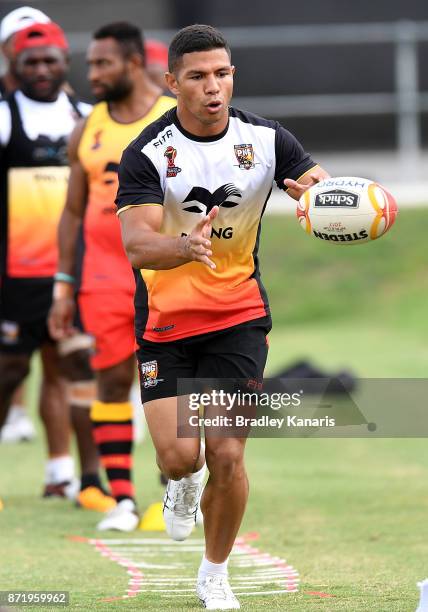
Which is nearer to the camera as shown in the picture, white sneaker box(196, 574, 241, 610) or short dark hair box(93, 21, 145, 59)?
white sneaker box(196, 574, 241, 610)

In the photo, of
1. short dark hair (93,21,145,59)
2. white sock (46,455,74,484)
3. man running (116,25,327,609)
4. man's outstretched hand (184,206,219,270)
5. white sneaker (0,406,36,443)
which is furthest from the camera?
white sneaker (0,406,36,443)

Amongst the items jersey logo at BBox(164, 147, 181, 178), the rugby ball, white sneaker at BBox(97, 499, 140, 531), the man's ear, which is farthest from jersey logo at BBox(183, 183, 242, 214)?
white sneaker at BBox(97, 499, 140, 531)

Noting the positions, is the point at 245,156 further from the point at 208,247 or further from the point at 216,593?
the point at 216,593

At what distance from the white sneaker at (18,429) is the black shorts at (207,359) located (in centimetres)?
607

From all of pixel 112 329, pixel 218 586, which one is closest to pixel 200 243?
pixel 218 586

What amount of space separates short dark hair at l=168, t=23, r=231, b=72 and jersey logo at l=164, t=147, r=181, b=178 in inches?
13.7

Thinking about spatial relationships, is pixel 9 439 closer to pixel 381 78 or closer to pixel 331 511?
pixel 331 511

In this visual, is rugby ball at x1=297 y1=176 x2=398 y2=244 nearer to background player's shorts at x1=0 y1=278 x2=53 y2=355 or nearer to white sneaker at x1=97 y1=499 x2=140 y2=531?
white sneaker at x1=97 y1=499 x2=140 y2=531

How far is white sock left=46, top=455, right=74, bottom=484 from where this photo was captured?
29.7 ft

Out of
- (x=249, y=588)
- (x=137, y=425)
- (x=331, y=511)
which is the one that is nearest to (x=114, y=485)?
(x=331, y=511)

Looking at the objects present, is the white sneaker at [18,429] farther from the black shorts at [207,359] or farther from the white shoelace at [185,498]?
the black shorts at [207,359]

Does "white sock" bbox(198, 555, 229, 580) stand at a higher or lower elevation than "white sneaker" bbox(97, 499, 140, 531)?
higher

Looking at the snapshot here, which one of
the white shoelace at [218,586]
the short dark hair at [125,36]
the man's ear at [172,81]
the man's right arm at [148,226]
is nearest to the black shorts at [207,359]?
the man's right arm at [148,226]

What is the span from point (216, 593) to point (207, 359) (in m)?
0.97
